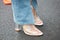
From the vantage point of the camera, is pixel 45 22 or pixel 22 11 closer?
pixel 22 11

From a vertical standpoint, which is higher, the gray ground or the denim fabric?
the denim fabric

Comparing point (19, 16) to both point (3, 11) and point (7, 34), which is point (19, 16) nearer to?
point (7, 34)

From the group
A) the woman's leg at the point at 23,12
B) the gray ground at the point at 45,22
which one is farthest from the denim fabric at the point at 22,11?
the gray ground at the point at 45,22

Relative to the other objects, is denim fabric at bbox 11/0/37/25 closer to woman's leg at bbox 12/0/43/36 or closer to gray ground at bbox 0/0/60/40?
woman's leg at bbox 12/0/43/36

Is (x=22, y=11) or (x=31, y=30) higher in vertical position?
(x=22, y=11)

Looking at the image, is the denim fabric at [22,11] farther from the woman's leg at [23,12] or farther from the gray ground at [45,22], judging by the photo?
the gray ground at [45,22]

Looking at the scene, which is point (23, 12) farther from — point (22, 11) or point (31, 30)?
point (31, 30)

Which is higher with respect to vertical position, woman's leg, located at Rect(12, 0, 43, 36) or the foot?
woman's leg, located at Rect(12, 0, 43, 36)

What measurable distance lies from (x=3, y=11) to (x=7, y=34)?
20.4 inches

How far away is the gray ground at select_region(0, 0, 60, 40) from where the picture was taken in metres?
1.19

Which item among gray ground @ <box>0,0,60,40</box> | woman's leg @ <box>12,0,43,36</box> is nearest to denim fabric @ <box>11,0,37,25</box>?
woman's leg @ <box>12,0,43,36</box>

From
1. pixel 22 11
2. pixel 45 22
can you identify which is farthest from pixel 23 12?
pixel 45 22

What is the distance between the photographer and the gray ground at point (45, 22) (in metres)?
1.19

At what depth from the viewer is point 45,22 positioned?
4.63 ft
